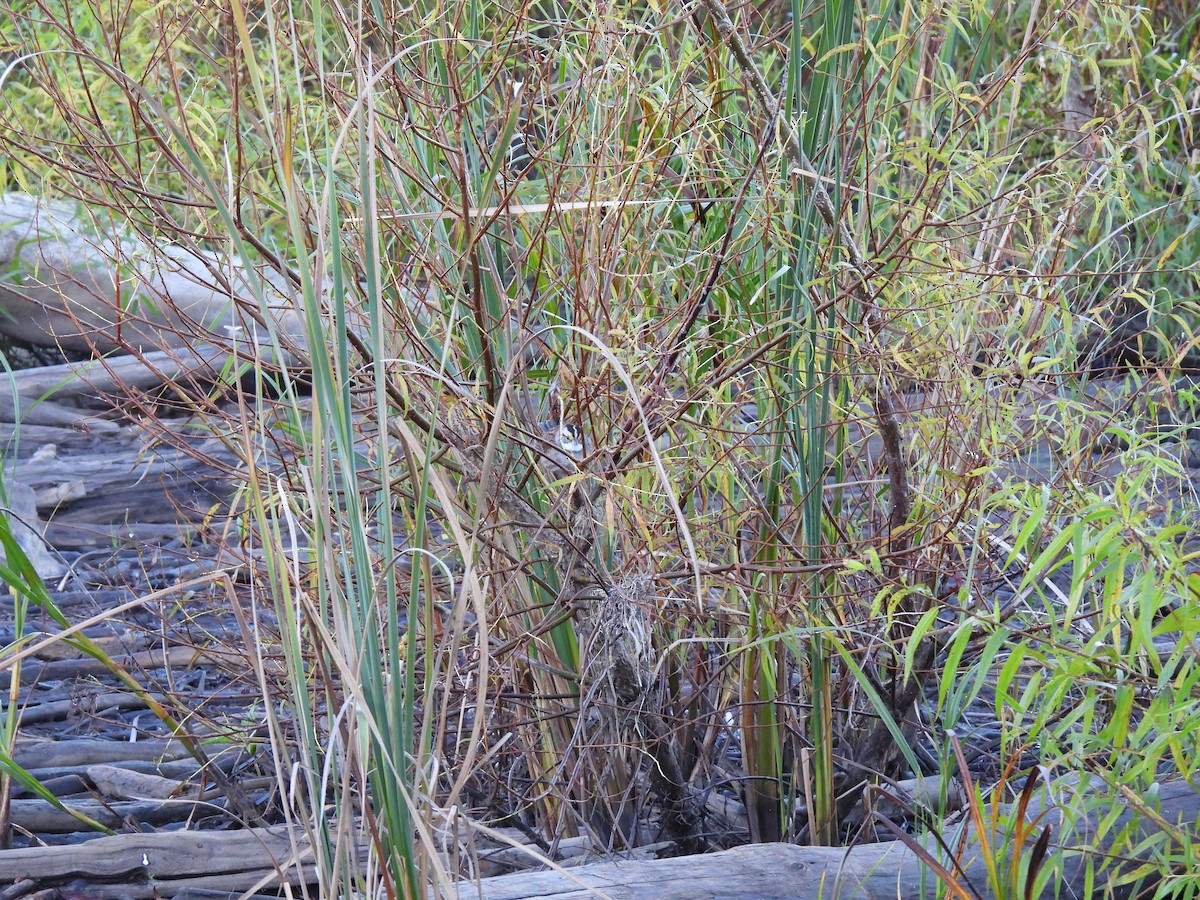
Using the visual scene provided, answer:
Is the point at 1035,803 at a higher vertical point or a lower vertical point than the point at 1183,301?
lower

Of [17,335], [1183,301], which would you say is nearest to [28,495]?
[17,335]

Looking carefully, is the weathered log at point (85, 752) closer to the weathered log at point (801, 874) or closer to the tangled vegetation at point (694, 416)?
the tangled vegetation at point (694, 416)

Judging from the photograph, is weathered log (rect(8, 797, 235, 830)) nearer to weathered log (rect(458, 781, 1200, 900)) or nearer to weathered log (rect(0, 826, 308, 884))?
weathered log (rect(0, 826, 308, 884))

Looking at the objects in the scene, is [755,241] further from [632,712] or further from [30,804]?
[30,804]

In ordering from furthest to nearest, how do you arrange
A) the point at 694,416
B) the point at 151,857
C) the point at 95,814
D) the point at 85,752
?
the point at 85,752 < the point at 95,814 < the point at 694,416 < the point at 151,857

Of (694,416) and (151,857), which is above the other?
(694,416)

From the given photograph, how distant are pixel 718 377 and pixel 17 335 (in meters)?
3.93

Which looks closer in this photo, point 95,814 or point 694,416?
point 694,416

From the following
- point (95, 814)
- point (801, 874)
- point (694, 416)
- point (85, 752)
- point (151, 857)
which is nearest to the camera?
point (801, 874)

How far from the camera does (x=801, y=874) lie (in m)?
1.46

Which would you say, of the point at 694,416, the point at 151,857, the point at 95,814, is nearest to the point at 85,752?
the point at 95,814

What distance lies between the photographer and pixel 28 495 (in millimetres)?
3367

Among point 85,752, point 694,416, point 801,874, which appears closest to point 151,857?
point 85,752

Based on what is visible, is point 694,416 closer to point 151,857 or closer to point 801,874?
point 801,874
